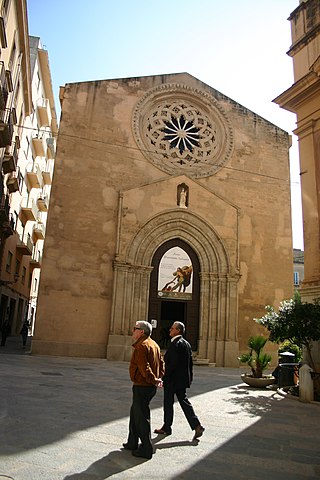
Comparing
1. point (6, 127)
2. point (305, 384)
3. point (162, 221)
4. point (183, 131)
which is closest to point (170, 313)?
point (162, 221)

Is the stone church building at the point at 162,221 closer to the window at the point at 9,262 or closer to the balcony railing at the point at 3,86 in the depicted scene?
the balcony railing at the point at 3,86

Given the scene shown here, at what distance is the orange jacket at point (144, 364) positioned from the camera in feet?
14.8

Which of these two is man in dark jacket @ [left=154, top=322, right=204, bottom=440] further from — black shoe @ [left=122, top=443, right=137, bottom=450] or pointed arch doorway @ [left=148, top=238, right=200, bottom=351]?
pointed arch doorway @ [left=148, top=238, right=200, bottom=351]

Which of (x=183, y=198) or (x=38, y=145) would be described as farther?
(x=38, y=145)

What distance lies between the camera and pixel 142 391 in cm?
452

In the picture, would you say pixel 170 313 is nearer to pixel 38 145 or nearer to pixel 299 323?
pixel 299 323

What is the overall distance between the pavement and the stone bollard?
18 cm

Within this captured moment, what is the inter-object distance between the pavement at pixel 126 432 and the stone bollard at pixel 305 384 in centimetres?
18

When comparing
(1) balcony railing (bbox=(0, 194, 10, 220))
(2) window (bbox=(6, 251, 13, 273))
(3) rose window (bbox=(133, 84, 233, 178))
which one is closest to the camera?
(1) balcony railing (bbox=(0, 194, 10, 220))

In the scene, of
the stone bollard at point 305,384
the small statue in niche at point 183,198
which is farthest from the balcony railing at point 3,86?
the stone bollard at point 305,384

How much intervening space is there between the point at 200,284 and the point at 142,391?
13807mm

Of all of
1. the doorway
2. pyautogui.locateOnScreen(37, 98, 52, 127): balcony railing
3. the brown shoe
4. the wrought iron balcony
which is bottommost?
the brown shoe

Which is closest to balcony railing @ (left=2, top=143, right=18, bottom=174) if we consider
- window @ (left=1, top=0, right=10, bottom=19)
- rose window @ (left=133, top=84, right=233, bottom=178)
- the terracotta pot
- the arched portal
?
window @ (left=1, top=0, right=10, bottom=19)

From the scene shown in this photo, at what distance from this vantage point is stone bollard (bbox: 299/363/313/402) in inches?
337
